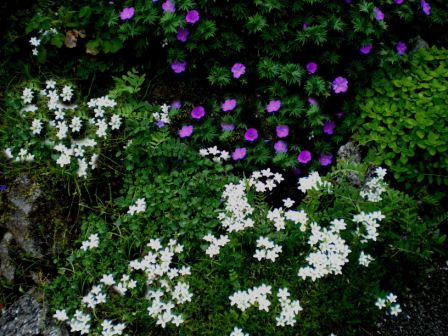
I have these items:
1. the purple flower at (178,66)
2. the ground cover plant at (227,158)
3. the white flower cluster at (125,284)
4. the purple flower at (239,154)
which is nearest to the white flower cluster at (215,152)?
the ground cover plant at (227,158)

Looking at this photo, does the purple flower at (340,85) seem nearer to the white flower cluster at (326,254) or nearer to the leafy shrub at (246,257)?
the leafy shrub at (246,257)

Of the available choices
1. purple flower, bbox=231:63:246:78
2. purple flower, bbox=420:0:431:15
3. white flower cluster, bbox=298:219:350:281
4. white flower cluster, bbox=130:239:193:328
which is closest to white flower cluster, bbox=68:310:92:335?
white flower cluster, bbox=130:239:193:328

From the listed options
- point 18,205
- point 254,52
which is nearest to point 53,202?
point 18,205

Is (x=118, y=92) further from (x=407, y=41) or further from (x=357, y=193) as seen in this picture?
(x=407, y=41)

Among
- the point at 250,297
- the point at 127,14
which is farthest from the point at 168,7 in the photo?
the point at 250,297

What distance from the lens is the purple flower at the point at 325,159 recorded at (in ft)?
10.8

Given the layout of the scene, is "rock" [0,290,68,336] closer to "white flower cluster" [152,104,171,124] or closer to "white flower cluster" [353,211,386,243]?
"white flower cluster" [152,104,171,124]

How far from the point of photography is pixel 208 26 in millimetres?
3078

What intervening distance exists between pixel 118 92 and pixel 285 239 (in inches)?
69.4

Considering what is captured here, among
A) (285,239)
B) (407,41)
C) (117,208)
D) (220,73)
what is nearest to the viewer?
(285,239)

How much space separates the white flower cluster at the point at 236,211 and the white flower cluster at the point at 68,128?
1047 mm

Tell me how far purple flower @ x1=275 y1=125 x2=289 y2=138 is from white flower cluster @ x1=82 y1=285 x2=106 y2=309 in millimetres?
1712

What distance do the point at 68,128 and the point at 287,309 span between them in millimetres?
2175

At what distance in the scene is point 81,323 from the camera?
232 cm
